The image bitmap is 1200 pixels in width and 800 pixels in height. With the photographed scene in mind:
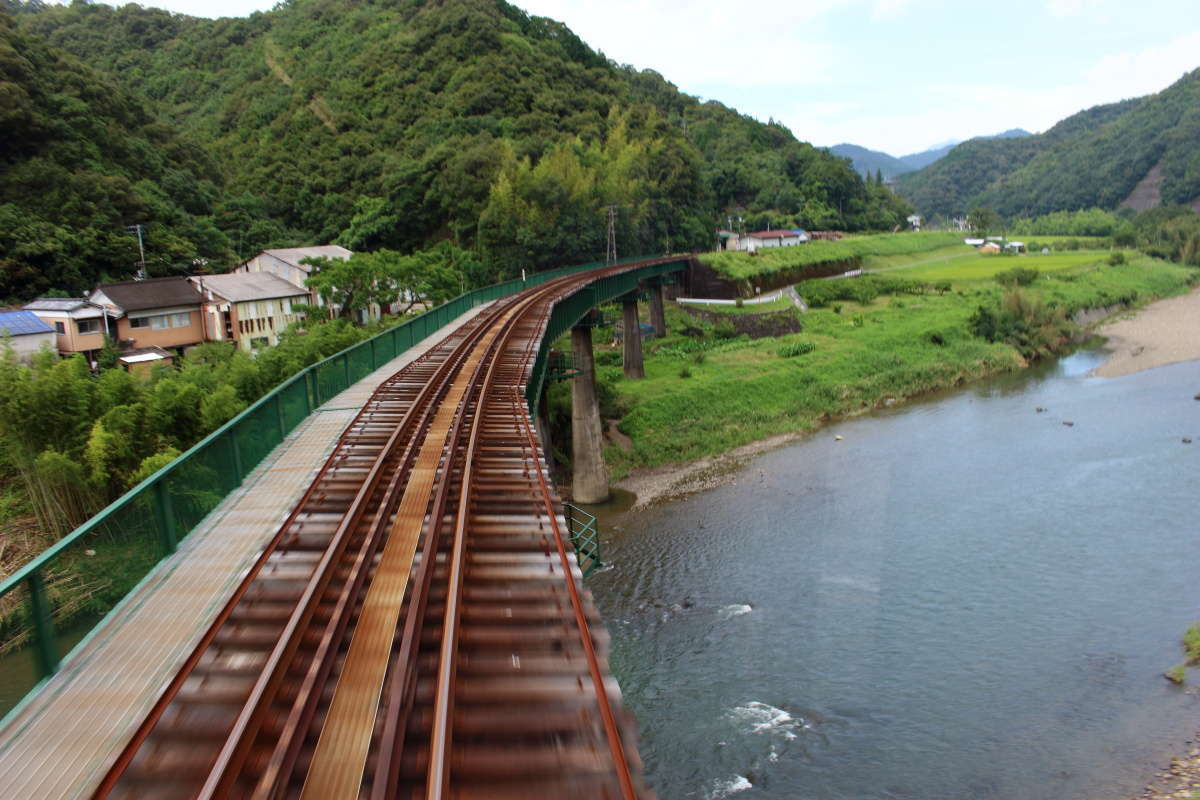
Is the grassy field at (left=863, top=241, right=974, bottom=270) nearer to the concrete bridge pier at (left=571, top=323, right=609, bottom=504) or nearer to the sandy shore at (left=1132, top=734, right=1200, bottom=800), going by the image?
the concrete bridge pier at (left=571, top=323, right=609, bottom=504)

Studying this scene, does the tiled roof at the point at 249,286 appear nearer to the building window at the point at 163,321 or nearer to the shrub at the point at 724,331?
the building window at the point at 163,321

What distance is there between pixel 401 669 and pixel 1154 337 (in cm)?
6367

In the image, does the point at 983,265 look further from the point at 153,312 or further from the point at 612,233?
the point at 153,312

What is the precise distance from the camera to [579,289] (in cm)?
3422

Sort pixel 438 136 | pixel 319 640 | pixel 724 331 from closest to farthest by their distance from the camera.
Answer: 1. pixel 319 640
2. pixel 724 331
3. pixel 438 136

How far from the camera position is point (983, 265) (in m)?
88.4

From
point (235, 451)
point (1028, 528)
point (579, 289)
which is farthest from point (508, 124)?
point (235, 451)

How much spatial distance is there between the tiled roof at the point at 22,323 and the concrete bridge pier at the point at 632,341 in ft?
88.1

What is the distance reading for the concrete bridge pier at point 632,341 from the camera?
46.2m

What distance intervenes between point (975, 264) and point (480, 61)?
57.6 m

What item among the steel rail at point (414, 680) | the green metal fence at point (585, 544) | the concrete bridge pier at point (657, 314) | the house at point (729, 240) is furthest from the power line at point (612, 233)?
the steel rail at point (414, 680)

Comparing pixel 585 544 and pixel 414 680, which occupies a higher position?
pixel 414 680

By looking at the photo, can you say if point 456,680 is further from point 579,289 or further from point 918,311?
point 918,311

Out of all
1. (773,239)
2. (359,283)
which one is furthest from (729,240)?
(359,283)
